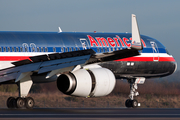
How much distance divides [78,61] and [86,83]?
1488 millimetres

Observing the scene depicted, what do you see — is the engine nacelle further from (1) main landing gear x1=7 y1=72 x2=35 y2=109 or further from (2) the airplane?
(1) main landing gear x1=7 y1=72 x2=35 y2=109

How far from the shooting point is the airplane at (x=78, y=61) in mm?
21250

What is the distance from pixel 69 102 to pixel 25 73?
80.7 feet

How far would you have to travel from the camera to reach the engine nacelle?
70.7 ft

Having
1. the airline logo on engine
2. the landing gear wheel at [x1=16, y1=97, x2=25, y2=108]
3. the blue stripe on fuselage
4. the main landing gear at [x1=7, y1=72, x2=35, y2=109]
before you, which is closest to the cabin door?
the blue stripe on fuselage

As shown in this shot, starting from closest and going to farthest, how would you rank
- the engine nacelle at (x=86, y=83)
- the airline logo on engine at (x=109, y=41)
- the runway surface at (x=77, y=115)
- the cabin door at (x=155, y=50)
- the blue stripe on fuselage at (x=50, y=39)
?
the runway surface at (x=77, y=115) < the engine nacelle at (x=86, y=83) < the blue stripe on fuselage at (x=50, y=39) < the airline logo on engine at (x=109, y=41) < the cabin door at (x=155, y=50)

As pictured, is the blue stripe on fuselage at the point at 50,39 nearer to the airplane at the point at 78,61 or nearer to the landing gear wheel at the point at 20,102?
the airplane at the point at 78,61

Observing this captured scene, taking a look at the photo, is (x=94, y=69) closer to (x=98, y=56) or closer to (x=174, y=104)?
(x=98, y=56)

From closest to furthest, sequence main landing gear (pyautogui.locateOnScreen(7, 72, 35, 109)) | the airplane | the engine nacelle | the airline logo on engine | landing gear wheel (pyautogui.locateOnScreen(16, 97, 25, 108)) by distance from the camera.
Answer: the airplane → the engine nacelle → main landing gear (pyautogui.locateOnScreen(7, 72, 35, 109)) → landing gear wheel (pyautogui.locateOnScreen(16, 97, 25, 108)) → the airline logo on engine

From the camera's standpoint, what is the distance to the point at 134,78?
32.8 m

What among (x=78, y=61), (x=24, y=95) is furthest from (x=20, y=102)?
(x=78, y=61)

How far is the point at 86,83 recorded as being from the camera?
21812 millimetres

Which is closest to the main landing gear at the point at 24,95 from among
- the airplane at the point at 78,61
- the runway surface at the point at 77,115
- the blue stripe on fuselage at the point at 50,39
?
the airplane at the point at 78,61

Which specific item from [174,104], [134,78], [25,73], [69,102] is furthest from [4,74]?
[174,104]
